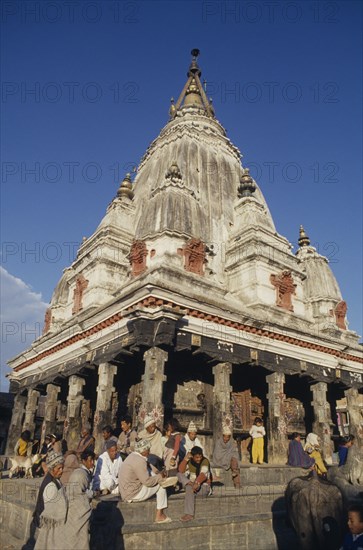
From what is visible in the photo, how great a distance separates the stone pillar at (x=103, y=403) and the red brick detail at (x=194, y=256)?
5.90 meters

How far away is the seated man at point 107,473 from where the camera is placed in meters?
7.76

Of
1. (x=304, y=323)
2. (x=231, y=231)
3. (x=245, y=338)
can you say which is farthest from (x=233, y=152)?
(x=245, y=338)

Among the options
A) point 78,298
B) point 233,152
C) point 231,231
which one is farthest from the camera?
point 233,152

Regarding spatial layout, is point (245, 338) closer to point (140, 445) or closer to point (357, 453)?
point (357, 453)

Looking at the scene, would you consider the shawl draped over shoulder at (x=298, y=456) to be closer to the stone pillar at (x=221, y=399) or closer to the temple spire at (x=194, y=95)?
the stone pillar at (x=221, y=399)

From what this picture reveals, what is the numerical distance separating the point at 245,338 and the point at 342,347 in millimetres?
6495

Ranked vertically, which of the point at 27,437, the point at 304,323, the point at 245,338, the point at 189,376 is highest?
the point at 304,323

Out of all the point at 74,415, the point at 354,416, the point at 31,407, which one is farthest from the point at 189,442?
the point at 31,407

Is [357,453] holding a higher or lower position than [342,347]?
lower

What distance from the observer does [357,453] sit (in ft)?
28.7

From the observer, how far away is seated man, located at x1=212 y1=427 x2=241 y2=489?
8.95 metres

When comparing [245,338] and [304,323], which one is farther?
[304,323]

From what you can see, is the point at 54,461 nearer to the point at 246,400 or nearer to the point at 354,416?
the point at 246,400

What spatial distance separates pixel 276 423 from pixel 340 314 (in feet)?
36.9
